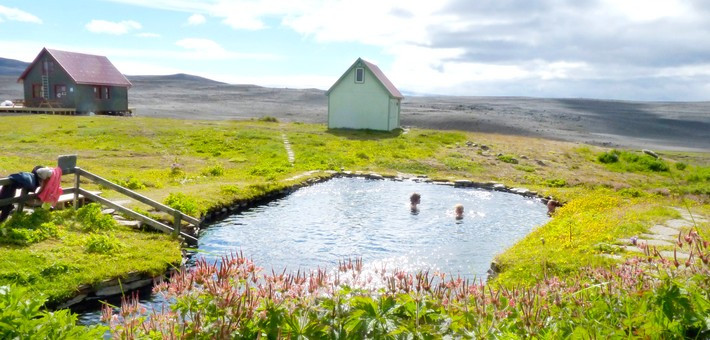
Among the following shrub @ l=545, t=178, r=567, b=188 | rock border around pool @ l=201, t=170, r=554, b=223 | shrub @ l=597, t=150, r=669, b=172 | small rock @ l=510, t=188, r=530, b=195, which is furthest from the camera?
shrub @ l=597, t=150, r=669, b=172

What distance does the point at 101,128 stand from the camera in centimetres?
4344

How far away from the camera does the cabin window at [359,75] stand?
169 ft

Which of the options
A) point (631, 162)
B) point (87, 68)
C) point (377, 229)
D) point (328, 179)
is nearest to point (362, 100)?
point (328, 179)

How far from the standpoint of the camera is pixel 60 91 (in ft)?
197

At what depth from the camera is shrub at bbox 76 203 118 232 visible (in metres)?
15.1

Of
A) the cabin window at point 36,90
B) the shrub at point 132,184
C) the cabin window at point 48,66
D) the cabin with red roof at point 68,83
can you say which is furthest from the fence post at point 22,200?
the cabin window at point 36,90

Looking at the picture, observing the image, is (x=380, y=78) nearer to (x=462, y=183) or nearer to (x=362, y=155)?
(x=362, y=155)

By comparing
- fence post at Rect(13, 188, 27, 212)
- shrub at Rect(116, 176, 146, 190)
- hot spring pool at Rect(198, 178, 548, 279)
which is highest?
fence post at Rect(13, 188, 27, 212)

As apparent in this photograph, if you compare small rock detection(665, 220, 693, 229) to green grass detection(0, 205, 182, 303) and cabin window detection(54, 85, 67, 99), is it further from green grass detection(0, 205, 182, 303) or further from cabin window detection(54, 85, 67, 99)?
cabin window detection(54, 85, 67, 99)

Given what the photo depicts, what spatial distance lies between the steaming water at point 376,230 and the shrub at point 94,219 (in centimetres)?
261

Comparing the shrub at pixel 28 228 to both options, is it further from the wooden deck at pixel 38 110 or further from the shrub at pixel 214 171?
the wooden deck at pixel 38 110

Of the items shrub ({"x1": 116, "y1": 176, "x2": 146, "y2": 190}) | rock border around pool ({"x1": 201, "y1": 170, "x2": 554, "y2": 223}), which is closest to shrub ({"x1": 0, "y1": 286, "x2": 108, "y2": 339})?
rock border around pool ({"x1": 201, "y1": 170, "x2": 554, "y2": 223})

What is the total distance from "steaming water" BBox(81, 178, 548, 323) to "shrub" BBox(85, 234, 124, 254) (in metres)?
2.10

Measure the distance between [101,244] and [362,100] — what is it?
130 ft
